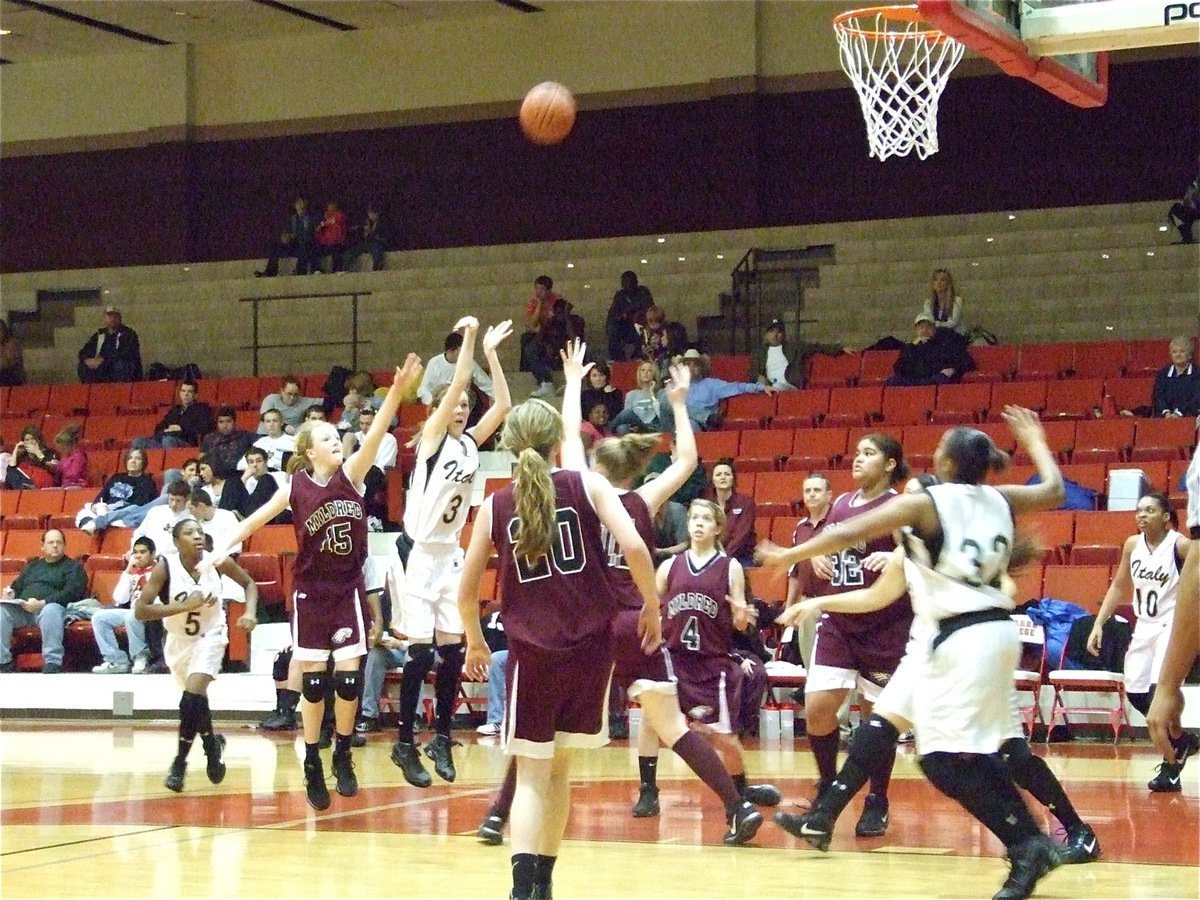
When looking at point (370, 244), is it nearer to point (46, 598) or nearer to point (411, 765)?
point (46, 598)

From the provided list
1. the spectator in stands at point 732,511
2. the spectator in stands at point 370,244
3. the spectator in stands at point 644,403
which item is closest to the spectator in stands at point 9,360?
the spectator in stands at point 370,244

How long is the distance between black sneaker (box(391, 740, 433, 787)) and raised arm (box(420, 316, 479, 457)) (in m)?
1.40

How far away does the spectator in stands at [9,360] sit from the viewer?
20.9 m

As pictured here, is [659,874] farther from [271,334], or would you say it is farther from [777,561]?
[271,334]

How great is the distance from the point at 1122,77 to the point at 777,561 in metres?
16.0

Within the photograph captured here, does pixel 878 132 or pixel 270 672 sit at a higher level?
pixel 878 132

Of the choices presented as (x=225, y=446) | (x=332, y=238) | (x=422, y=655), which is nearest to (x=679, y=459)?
(x=422, y=655)

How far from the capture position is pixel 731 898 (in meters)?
5.56

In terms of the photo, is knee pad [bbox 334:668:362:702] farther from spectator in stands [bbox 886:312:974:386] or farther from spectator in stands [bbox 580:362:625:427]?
spectator in stands [bbox 886:312:974:386]

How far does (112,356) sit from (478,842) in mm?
14255

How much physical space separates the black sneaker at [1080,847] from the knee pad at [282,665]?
7.22 metres

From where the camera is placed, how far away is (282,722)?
12398 millimetres

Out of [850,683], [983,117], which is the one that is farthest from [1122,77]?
[850,683]

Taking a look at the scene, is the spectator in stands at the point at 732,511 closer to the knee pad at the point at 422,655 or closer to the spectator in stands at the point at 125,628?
the knee pad at the point at 422,655
